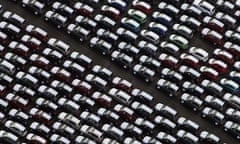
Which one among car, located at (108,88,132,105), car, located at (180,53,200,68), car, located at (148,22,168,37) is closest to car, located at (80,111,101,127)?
car, located at (108,88,132,105)

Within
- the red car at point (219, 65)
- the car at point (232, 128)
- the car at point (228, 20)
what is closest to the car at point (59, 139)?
the car at point (232, 128)

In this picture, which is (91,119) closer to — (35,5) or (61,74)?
(61,74)

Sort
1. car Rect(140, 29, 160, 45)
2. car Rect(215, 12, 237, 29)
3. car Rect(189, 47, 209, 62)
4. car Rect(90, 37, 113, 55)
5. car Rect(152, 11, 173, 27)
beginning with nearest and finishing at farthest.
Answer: car Rect(189, 47, 209, 62) < car Rect(90, 37, 113, 55) < car Rect(140, 29, 160, 45) < car Rect(215, 12, 237, 29) < car Rect(152, 11, 173, 27)

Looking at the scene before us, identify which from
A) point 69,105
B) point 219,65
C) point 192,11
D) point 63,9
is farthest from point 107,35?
point 219,65

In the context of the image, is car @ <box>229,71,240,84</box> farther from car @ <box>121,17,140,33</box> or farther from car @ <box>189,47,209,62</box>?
car @ <box>121,17,140,33</box>

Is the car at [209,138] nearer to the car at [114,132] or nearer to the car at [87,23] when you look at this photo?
the car at [114,132]

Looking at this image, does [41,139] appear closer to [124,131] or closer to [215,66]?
[124,131]
